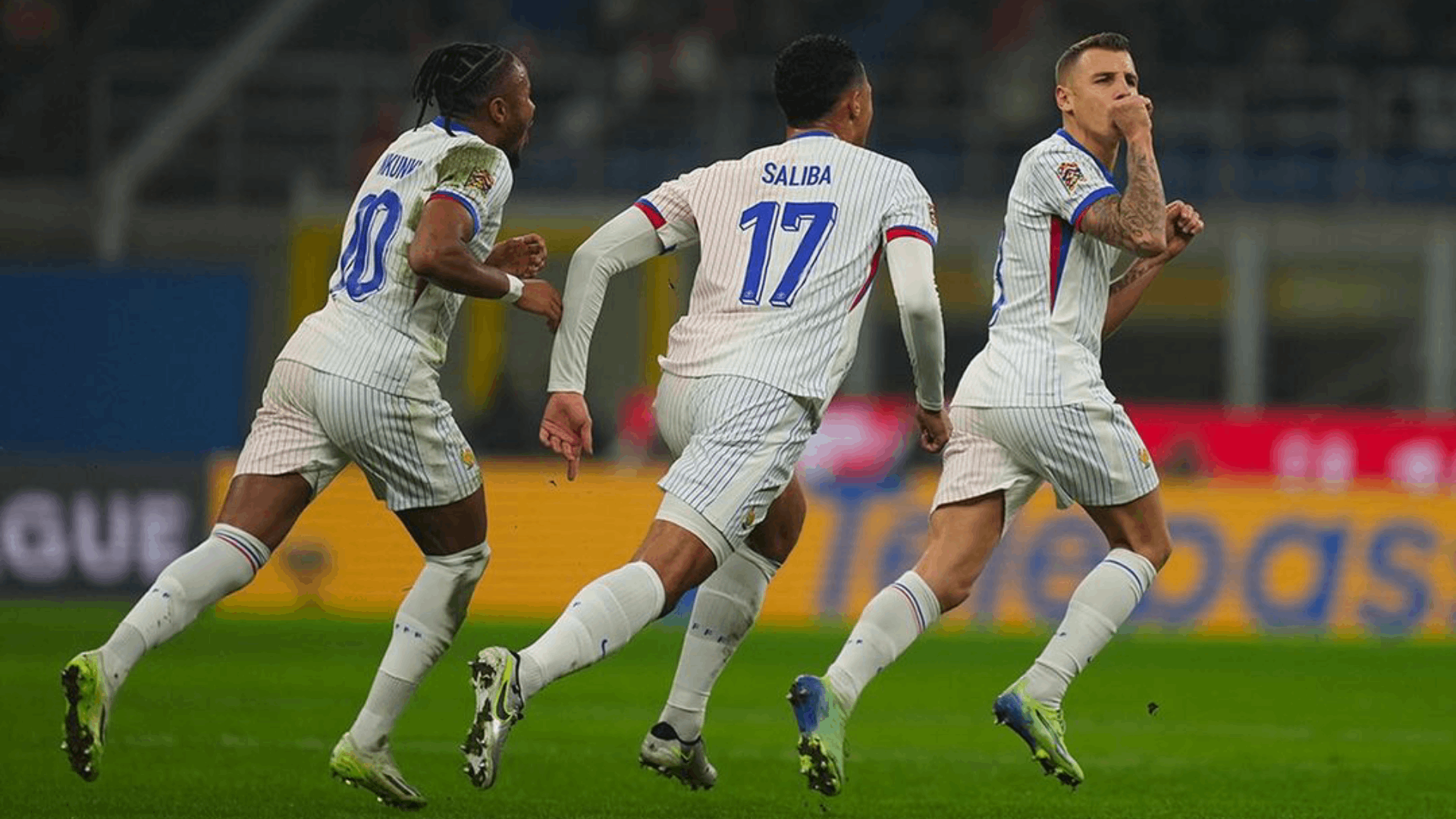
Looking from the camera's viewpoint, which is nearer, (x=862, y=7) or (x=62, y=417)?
(x=62, y=417)

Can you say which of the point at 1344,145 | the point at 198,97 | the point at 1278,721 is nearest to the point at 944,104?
the point at 1344,145

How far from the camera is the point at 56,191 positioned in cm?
2312

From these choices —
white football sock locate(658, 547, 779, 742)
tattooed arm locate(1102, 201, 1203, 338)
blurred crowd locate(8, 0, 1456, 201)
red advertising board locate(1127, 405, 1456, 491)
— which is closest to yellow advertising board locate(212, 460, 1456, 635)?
red advertising board locate(1127, 405, 1456, 491)

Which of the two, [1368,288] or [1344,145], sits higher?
[1344,145]

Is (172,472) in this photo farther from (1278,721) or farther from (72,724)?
(72,724)

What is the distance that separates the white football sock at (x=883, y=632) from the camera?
688cm

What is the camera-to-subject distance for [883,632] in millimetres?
7023

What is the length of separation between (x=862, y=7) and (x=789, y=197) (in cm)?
1914

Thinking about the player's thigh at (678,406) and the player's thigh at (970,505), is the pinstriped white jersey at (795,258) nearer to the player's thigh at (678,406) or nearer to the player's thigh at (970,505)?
the player's thigh at (678,406)

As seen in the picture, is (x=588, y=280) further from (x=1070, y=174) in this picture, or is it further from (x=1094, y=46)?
(x=1094, y=46)

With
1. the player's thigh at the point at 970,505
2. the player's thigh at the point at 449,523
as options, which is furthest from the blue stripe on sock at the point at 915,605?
the player's thigh at the point at 449,523

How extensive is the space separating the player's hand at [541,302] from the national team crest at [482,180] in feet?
1.04

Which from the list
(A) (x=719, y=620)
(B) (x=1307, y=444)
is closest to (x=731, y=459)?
(A) (x=719, y=620)

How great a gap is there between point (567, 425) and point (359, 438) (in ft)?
2.43
